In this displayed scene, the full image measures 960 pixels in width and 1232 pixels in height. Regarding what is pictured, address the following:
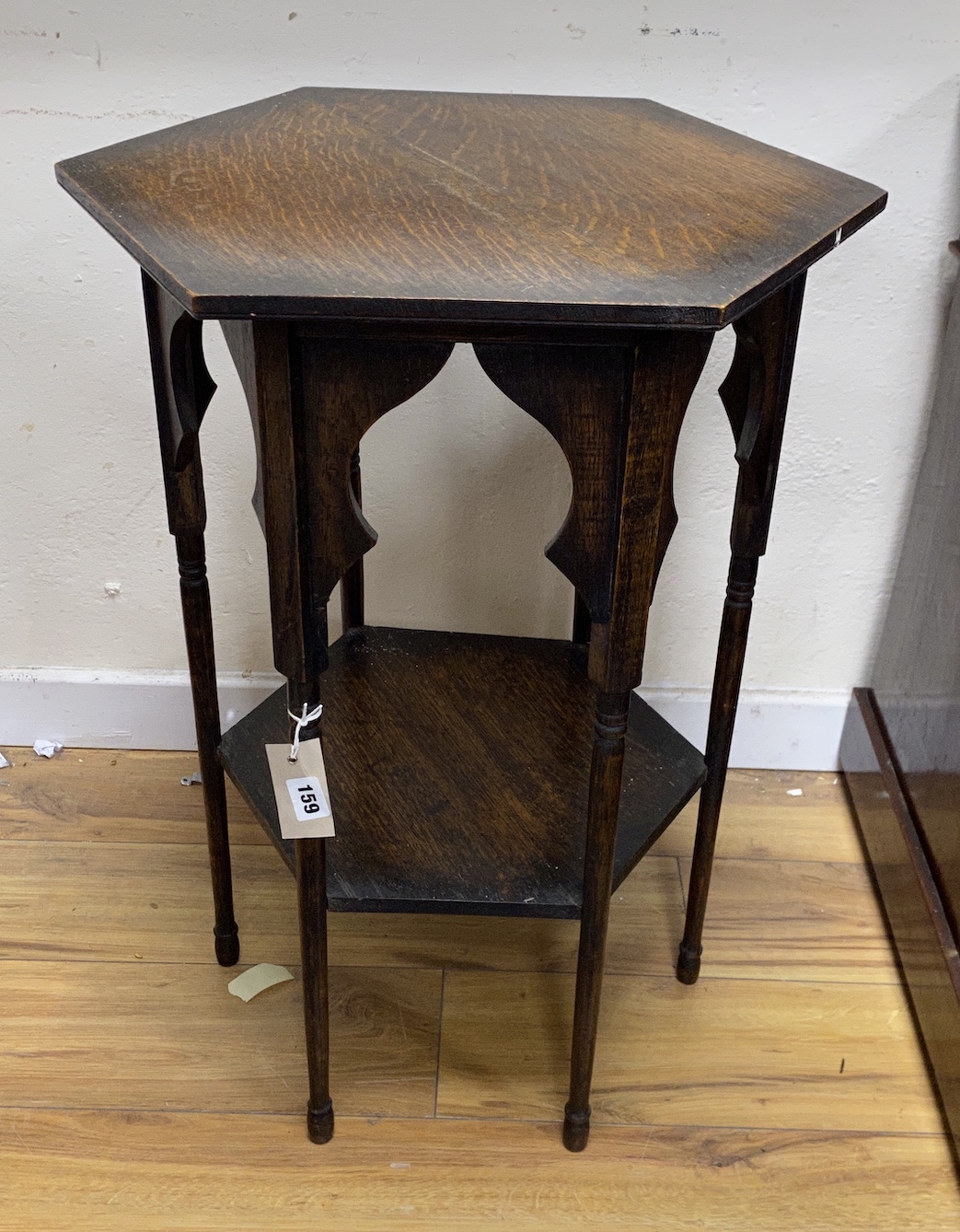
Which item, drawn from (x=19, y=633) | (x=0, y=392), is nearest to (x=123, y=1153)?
(x=19, y=633)

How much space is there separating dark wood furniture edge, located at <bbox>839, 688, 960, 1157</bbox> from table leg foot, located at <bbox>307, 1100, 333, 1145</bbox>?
2.15ft

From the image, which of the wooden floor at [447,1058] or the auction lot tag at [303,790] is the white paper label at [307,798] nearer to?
the auction lot tag at [303,790]

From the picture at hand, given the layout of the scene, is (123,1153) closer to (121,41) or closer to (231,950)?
(231,950)

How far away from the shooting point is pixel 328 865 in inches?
44.8

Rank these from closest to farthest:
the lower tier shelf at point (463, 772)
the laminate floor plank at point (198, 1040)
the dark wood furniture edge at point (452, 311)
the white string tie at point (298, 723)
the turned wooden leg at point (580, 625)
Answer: the dark wood furniture edge at point (452, 311) → the white string tie at point (298, 723) → the lower tier shelf at point (463, 772) → the laminate floor plank at point (198, 1040) → the turned wooden leg at point (580, 625)

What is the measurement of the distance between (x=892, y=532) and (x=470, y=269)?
1035 mm

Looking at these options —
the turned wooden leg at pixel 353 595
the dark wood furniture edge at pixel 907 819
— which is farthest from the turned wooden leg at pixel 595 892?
the turned wooden leg at pixel 353 595

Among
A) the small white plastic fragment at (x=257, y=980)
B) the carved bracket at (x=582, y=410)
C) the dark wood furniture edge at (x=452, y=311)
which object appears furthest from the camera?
the small white plastic fragment at (x=257, y=980)

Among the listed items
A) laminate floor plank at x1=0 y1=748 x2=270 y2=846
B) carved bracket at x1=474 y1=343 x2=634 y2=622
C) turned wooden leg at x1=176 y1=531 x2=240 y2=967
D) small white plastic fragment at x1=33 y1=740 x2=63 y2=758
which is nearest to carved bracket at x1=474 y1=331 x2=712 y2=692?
carved bracket at x1=474 y1=343 x2=634 y2=622

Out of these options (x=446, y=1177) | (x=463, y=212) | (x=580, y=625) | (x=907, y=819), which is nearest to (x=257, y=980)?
(x=446, y=1177)

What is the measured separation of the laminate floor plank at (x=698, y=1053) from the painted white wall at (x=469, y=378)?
0.49 metres

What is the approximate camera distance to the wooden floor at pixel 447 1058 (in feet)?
3.86

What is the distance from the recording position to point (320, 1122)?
1207 mm

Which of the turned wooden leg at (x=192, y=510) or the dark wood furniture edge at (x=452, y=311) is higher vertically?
the dark wood furniture edge at (x=452, y=311)
